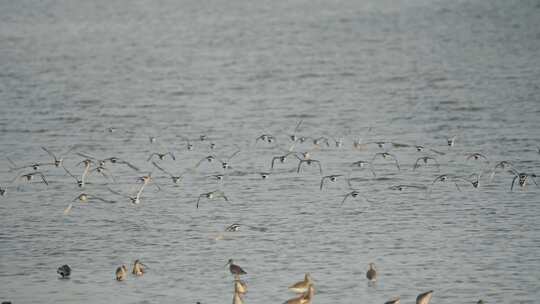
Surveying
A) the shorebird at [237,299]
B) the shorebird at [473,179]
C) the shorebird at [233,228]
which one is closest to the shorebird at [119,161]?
the shorebird at [233,228]

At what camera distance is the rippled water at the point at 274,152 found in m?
27.9

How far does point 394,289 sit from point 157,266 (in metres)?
6.02

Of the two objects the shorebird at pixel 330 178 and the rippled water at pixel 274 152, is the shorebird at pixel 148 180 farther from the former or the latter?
the shorebird at pixel 330 178

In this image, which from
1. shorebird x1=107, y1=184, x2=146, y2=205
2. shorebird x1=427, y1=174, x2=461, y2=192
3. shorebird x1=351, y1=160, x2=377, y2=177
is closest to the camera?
shorebird x1=107, y1=184, x2=146, y2=205

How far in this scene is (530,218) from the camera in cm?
3312

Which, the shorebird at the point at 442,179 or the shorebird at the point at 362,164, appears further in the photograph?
the shorebird at the point at 362,164

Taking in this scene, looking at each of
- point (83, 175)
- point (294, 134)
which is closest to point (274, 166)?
point (83, 175)

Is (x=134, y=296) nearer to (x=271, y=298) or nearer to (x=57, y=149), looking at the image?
(x=271, y=298)

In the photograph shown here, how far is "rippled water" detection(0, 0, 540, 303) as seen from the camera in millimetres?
27906

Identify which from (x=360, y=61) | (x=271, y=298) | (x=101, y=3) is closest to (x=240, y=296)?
(x=271, y=298)

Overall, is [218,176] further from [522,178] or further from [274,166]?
[522,178]

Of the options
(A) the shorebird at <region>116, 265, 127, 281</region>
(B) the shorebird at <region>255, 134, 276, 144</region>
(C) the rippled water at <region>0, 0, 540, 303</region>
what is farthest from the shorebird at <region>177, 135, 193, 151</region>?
(A) the shorebird at <region>116, 265, 127, 281</region>

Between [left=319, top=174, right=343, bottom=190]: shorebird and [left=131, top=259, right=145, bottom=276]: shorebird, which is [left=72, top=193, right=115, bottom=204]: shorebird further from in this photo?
[left=131, top=259, right=145, bottom=276]: shorebird

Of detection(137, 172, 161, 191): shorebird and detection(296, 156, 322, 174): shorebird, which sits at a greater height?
detection(296, 156, 322, 174): shorebird
